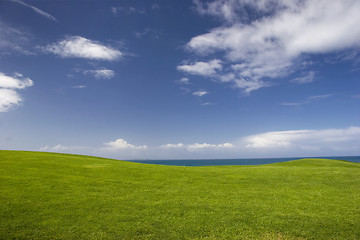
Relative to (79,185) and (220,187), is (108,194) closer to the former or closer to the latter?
(79,185)

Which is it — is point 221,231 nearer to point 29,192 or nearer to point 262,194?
point 262,194

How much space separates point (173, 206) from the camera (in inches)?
825

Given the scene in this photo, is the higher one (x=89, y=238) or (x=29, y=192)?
(x=29, y=192)

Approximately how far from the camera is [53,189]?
79.6 feet

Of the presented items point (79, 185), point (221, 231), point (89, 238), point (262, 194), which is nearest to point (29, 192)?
point (79, 185)

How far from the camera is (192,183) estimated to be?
97.7 ft

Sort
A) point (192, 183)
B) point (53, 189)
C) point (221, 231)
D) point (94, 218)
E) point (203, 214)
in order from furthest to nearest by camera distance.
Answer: point (192, 183) → point (53, 189) → point (203, 214) → point (94, 218) → point (221, 231)

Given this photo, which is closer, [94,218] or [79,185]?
[94,218]

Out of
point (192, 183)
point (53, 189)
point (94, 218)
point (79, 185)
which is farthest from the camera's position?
point (192, 183)

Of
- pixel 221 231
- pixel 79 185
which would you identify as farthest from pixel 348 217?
pixel 79 185

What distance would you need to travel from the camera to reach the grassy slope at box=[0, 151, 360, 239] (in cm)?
1612

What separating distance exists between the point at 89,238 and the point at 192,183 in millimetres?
16751

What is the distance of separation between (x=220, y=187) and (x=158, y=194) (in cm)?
843

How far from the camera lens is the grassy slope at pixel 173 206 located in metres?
16.1
